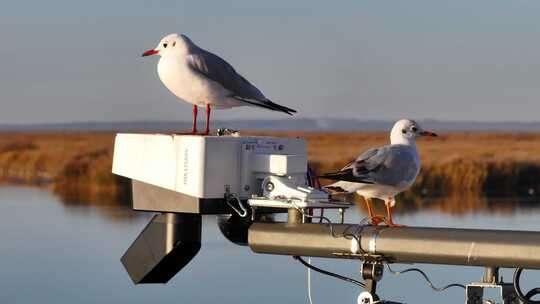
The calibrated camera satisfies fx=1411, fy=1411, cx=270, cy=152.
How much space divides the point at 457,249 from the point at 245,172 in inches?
39.2

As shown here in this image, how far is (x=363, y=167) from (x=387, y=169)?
10 cm

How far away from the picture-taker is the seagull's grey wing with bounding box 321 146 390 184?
5505 mm

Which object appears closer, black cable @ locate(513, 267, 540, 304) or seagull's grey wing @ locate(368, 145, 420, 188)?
black cable @ locate(513, 267, 540, 304)

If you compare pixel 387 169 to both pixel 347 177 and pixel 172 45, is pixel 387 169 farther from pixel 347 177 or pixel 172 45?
pixel 172 45

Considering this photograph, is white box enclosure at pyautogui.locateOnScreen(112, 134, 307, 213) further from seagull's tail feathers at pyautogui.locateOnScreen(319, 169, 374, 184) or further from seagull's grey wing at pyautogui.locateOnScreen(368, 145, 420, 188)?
seagull's grey wing at pyautogui.locateOnScreen(368, 145, 420, 188)

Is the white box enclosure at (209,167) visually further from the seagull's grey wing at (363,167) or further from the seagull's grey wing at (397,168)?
the seagull's grey wing at (397,168)

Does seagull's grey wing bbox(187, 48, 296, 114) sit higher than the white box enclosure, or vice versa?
seagull's grey wing bbox(187, 48, 296, 114)

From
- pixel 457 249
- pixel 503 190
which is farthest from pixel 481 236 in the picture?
pixel 503 190

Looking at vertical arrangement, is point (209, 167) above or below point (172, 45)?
below

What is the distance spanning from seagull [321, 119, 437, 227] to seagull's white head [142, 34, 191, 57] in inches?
32.7

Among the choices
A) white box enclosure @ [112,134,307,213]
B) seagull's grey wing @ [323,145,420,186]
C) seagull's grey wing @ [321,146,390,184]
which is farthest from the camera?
seagull's grey wing @ [323,145,420,186]

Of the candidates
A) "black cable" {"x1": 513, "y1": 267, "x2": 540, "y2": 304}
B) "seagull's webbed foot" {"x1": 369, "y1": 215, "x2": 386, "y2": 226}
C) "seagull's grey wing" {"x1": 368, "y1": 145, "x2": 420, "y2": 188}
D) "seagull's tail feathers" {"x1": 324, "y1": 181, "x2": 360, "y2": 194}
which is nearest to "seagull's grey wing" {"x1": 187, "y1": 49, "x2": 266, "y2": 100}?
"seagull's tail feathers" {"x1": 324, "y1": 181, "x2": 360, "y2": 194}

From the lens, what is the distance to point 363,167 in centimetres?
563

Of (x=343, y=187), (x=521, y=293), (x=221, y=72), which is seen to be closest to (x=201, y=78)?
(x=221, y=72)
